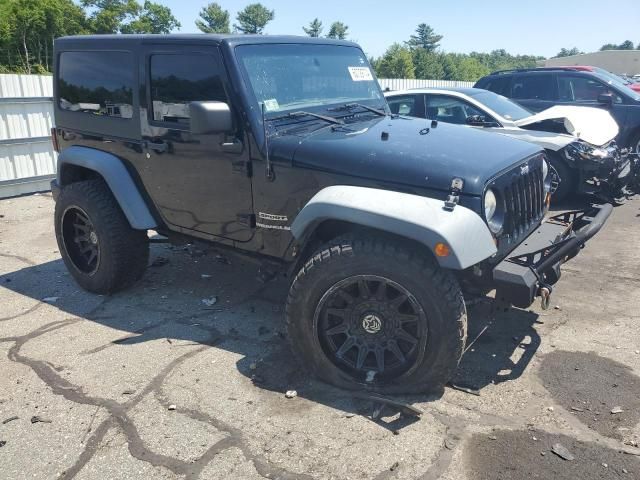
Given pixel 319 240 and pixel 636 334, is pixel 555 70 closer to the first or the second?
pixel 636 334

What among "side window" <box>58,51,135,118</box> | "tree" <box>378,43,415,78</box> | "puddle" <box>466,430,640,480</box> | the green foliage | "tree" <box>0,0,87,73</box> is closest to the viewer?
"puddle" <box>466,430,640,480</box>

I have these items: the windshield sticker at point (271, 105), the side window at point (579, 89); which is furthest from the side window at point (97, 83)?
the side window at point (579, 89)

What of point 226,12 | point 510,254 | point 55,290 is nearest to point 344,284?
point 510,254

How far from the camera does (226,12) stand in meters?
71.6

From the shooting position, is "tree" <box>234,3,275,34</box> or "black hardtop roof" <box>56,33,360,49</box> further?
"tree" <box>234,3,275,34</box>

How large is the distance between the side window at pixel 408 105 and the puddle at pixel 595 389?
4992 millimetres

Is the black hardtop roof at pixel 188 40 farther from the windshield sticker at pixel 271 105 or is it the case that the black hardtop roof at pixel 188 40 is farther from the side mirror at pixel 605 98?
the side mirror at pixel 605 98

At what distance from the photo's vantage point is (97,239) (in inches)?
180

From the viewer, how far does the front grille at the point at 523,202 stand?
3268mm

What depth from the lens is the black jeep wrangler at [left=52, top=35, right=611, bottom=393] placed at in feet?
9.68

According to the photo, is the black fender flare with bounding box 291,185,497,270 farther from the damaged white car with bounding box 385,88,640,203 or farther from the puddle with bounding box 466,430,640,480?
the damaged white car with bounding box 385,88,640,203

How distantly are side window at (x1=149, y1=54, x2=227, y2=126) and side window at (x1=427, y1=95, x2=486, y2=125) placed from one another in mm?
4691

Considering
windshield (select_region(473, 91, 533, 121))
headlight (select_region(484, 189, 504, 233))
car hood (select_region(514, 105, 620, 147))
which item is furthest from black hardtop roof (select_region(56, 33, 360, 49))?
car hood (select_region(514, 105, 620, 147))

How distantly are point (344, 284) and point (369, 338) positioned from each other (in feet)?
1.22
